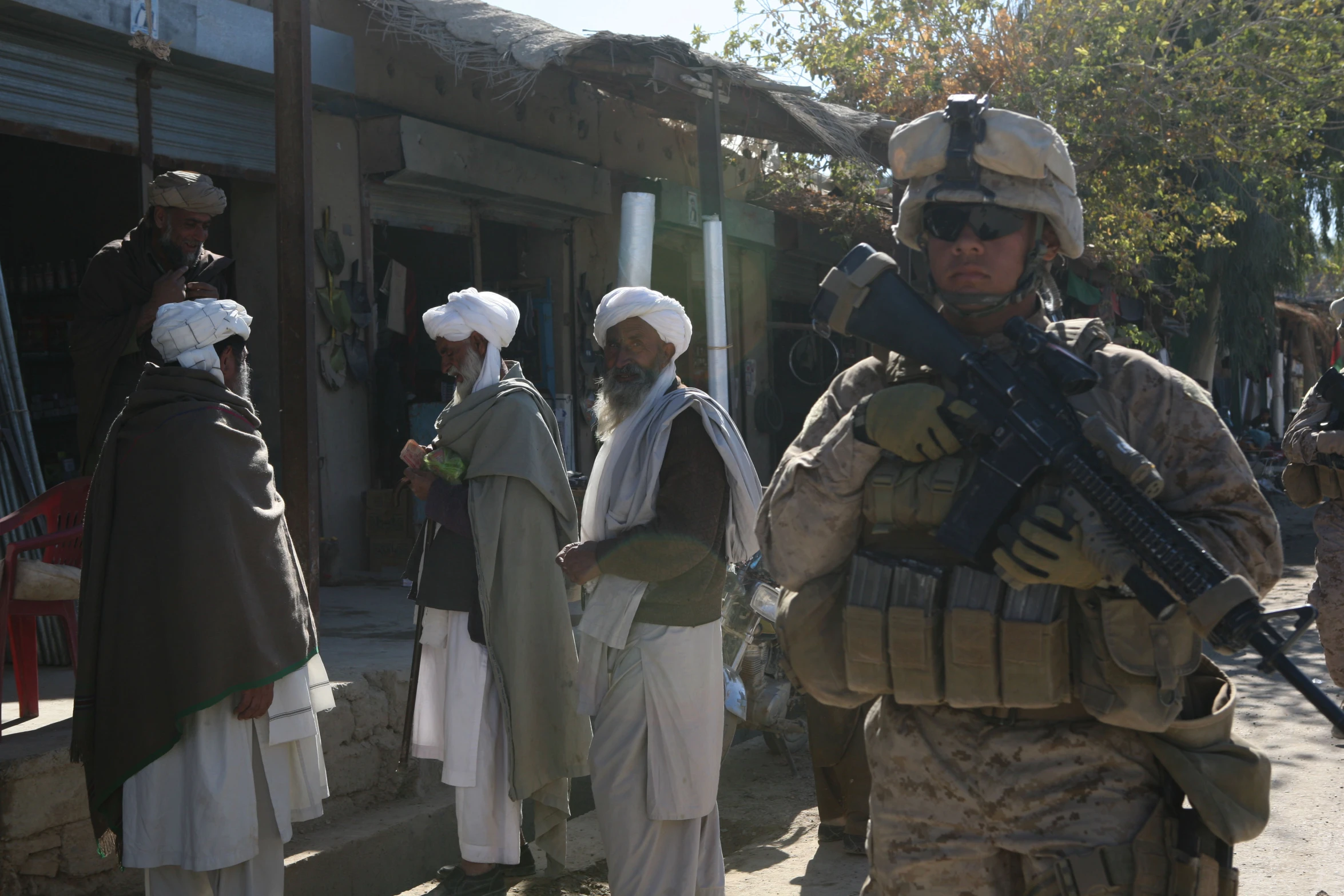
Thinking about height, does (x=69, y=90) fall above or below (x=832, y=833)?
above

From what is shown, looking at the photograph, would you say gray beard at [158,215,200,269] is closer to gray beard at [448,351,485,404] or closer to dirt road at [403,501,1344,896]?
gray beard at [448,351,485,404]

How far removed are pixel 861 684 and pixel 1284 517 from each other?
15618 mm

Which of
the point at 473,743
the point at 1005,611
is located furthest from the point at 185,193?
the point at 1005,611

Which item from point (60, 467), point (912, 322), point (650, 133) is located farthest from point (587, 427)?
point (912, 322)

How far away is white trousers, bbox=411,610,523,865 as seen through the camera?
405 centimetres

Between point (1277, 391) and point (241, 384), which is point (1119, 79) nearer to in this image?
point (241, 384)

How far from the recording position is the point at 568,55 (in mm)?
7672

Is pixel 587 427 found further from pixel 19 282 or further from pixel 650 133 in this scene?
pixel 19 282

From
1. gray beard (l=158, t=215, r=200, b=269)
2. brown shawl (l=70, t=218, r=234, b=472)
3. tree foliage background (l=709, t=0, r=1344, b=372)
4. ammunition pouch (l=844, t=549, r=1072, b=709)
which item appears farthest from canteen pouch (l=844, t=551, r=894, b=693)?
tree foliage background (l=709, t=0, r=1344, b=372)

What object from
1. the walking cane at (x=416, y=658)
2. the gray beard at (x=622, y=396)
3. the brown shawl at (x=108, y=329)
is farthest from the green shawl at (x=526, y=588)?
the brown shawl at (x=108, y=329)

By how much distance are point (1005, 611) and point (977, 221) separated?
736 mm

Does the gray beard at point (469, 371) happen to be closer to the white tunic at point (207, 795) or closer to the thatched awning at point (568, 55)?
the white tunic at point (207, 795)

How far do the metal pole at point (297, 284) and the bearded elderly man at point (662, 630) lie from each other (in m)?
1.43

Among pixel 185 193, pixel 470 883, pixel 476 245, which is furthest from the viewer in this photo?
pixel 476 245
